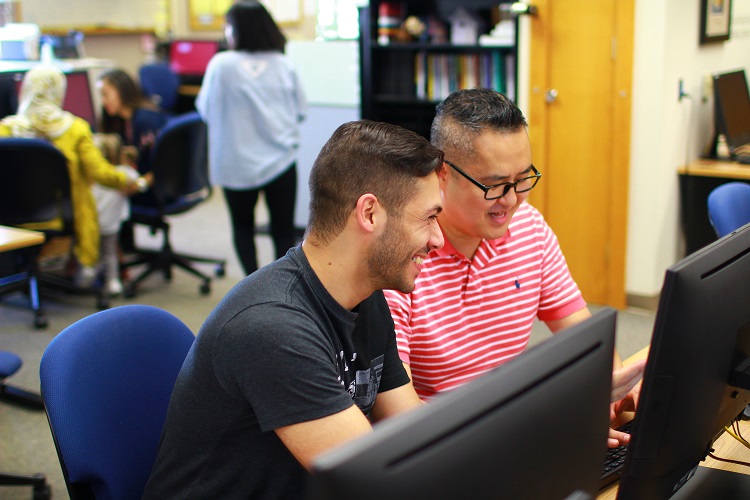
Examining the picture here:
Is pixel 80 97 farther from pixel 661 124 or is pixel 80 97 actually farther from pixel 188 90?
pixel 661 124

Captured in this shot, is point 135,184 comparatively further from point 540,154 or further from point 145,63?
point 145,63

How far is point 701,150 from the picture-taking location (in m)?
4.32

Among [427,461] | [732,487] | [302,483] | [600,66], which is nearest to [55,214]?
[600,66]

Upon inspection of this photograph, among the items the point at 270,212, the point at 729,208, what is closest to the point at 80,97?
the point at 270,212

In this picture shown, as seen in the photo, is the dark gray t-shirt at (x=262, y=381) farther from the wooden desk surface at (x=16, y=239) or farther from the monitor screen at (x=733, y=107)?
the monitor screen at (x=733, y=107)

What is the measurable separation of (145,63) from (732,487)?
23.8 ft

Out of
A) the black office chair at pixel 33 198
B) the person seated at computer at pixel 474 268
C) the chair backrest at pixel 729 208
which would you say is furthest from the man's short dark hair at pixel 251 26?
the person seated at computer at pixel 474 268

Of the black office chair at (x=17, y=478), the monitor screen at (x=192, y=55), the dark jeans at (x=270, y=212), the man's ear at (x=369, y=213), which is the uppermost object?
the monitor screen at (x=192, y=55)

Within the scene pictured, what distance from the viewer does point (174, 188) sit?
15.0ft

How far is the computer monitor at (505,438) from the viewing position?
673 mm

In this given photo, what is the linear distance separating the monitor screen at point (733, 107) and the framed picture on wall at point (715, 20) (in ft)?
0.61

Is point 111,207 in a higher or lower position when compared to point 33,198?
lower

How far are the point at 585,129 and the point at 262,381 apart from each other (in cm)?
331

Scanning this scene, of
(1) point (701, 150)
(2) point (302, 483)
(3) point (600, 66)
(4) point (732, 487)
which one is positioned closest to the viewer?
(2) point (302, 483)
